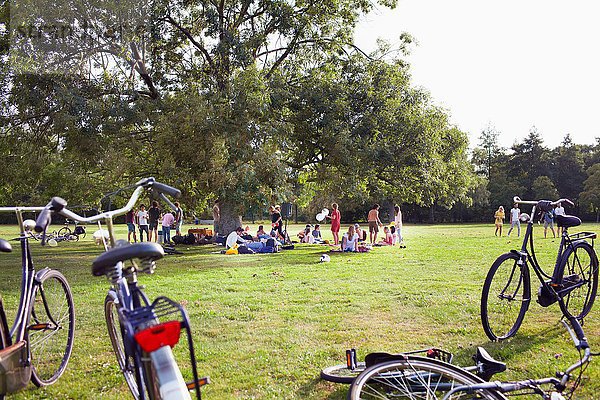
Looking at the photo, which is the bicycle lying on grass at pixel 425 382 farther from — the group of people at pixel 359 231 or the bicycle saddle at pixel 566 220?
the group of people at pixel 359 231

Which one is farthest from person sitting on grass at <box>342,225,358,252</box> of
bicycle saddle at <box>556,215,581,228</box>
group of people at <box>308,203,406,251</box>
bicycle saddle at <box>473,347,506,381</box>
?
bicycle saddle at <box>473,347,506,381</box>

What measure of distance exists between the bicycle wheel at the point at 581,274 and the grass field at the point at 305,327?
0.76ft

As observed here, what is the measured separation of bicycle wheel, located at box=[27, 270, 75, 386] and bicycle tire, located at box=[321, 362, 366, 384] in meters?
2.20

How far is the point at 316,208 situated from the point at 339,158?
38023 millimetres

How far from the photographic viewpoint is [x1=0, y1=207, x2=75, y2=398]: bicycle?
3.25 m

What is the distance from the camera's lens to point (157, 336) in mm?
2146

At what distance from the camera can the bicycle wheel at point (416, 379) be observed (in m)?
2.79

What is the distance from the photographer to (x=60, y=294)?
4441 mm

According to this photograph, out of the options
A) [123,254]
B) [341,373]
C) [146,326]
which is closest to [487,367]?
[341,373]

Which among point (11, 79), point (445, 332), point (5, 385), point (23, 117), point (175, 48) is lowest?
point (445, 332)

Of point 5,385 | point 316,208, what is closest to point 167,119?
point 5,385

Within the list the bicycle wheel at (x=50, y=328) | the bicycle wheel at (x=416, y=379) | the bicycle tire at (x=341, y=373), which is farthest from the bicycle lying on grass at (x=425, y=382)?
the bicycle wheel at (x=50, y=328)

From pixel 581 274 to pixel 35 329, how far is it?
213 inches

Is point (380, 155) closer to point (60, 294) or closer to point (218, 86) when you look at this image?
point (218, 86)
